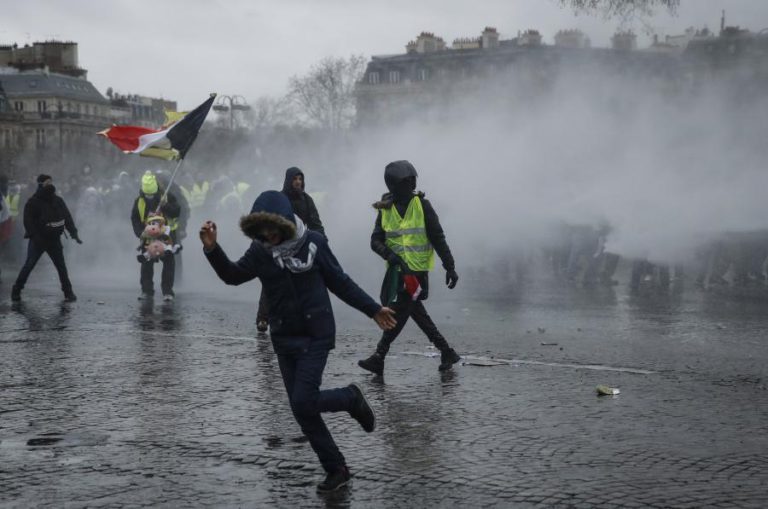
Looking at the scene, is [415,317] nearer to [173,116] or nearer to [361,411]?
[361,411]

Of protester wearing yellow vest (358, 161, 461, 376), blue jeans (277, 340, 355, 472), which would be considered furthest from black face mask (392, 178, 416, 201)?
blue jeans (277, 340, 355, 472)

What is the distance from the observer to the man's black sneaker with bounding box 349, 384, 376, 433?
694 cm

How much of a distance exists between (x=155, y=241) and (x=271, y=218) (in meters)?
11.1

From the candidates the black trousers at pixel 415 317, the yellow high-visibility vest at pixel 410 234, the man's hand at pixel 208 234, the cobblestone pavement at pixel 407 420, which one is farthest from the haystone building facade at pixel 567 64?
the man's hand at pixel 208 234

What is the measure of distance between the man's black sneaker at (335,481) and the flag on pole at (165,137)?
12425 mm

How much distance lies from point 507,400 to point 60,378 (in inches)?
152

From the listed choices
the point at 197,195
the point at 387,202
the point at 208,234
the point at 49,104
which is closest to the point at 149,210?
the point at 387,202

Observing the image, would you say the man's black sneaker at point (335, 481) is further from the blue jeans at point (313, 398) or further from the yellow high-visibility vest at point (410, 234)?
the yellow high-visibility vest at point (410, 234)

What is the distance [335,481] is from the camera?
20.9 ft

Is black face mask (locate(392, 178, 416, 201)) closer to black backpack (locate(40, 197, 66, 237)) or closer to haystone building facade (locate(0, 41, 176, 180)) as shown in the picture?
black backpack (locate(40, 197, 66, 237))

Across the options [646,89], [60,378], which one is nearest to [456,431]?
[60,378]

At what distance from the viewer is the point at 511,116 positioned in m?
25.0

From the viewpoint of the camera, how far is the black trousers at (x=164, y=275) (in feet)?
56.2

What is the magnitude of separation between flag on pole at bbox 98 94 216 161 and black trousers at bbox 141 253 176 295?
1851 mm
